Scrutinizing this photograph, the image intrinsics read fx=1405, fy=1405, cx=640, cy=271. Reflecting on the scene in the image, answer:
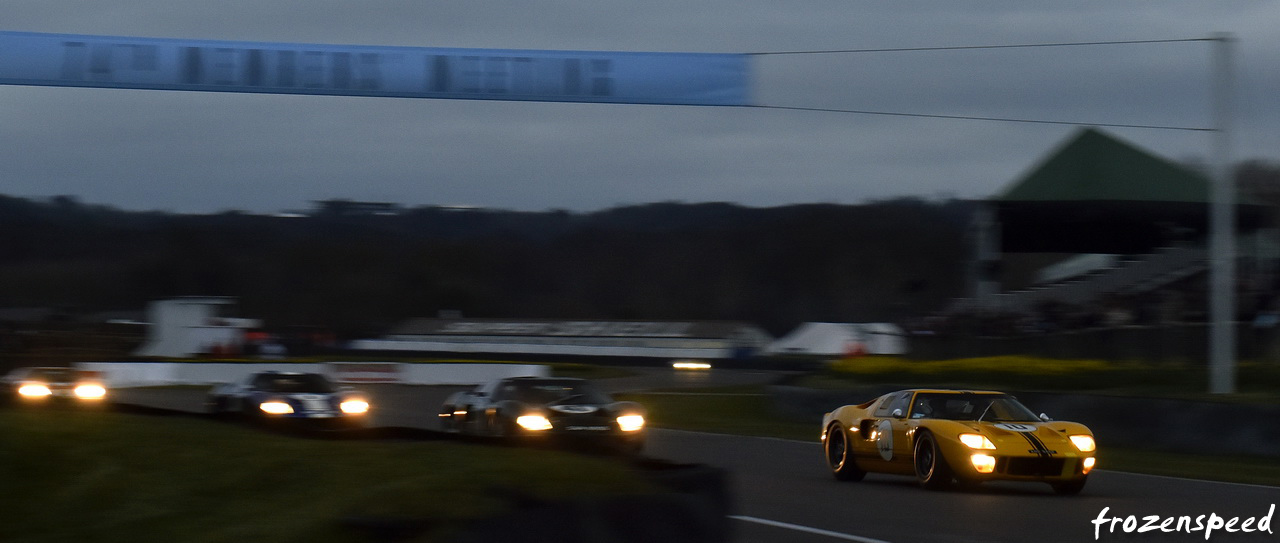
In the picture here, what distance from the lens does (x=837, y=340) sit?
6756 centimetres

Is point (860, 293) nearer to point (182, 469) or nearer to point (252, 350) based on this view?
point (252, 350)

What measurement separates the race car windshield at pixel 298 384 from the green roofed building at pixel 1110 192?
22.8 m

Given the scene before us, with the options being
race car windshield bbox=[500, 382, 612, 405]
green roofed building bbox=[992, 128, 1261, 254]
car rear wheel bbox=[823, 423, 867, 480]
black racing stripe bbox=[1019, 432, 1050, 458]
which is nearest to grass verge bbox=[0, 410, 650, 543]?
black racing stripe bbox=[1019, 432, 1050, 458]

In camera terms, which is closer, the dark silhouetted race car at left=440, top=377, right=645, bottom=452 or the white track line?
the white track line

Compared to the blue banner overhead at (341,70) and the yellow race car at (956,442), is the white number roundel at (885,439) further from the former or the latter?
the blue banner overhead at (341,70)

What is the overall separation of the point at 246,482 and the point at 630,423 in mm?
9859

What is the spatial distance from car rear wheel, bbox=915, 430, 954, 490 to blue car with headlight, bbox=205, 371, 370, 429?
8.96 meters

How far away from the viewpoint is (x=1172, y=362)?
24.2 meters

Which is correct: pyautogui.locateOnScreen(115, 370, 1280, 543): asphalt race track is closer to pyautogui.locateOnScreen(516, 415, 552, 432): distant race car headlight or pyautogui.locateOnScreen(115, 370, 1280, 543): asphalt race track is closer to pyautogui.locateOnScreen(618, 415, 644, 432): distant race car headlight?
pyautogui.locateOnScreen(618, 415, 644, 432): distant race car headlight

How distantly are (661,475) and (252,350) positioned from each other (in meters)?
53.6

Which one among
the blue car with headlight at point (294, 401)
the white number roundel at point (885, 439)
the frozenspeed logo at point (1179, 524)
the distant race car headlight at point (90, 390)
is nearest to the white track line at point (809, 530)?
the frozenspeed logo at point (1179, 524)

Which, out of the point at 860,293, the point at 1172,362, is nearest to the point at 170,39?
the point at 1172,362

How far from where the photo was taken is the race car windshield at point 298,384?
2047 cm

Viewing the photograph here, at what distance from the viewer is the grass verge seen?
663 cm
